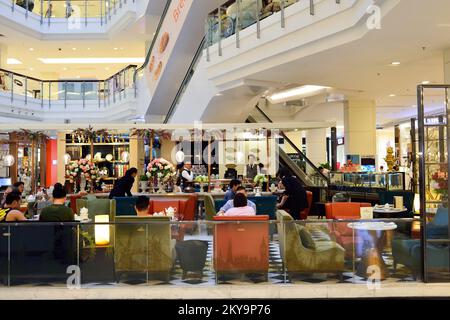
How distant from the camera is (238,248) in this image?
17.9 ft

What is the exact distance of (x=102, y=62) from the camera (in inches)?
969

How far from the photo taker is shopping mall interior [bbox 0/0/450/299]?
5.31 meters

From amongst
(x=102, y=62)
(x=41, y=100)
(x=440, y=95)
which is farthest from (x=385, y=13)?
(x=102, y=62)

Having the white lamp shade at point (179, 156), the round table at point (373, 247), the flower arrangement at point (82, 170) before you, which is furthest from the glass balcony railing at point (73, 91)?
the round table at point (373, 247)

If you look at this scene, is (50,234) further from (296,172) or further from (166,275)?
(296,172)

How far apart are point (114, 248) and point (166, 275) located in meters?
0.68

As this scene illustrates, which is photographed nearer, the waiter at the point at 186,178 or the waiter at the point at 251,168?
the waiter at the point at 186,178

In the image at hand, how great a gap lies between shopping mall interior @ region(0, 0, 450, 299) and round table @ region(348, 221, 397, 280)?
0.02 meters

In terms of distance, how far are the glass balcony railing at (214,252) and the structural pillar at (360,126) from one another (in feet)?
34.3

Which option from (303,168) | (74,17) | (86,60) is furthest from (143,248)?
(86,60)

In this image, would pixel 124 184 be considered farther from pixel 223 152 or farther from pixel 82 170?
pixel 223 152

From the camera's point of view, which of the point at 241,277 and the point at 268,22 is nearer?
the point at 241,277

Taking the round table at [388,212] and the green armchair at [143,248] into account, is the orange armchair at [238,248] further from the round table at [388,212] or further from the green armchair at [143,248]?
the round table at [388,212]

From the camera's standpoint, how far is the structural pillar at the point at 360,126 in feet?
50.8
